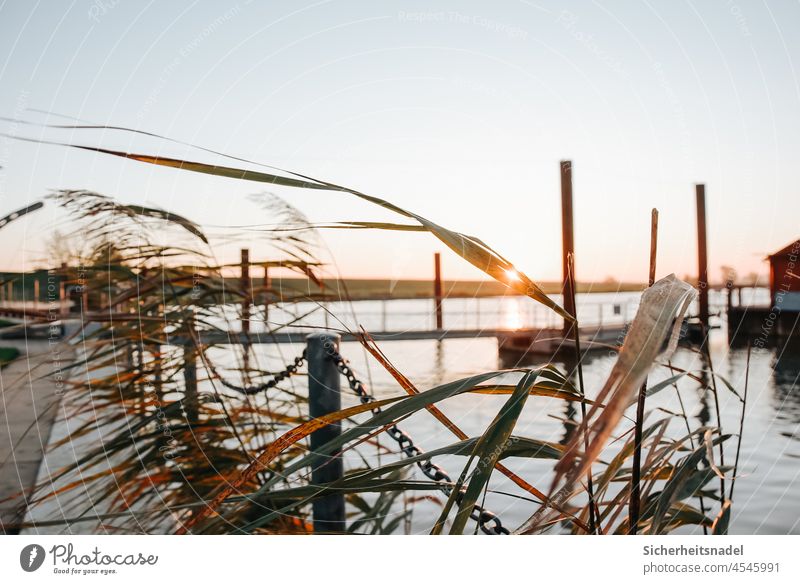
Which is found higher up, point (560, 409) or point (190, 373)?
point (190, 373)

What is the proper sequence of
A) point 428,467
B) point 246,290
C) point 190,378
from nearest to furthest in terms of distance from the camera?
point 428,467
point 190,378
point 246,290

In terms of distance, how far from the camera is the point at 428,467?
902 mm

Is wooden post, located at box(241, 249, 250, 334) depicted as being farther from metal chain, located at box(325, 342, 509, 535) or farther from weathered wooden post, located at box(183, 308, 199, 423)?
metal chain, located at box(325, 342, 509, 535)

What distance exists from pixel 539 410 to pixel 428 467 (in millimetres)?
5491

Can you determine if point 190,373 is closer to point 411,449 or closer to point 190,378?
point 190,378

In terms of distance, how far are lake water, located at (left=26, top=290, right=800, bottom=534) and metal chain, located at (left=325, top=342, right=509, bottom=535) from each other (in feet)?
0.18

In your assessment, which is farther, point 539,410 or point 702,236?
point 702,236

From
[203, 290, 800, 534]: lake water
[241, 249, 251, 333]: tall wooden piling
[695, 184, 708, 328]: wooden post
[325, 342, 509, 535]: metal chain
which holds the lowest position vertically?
[203, 290, 800, 534]: lake water

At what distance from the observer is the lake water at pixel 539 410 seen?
2.38 m

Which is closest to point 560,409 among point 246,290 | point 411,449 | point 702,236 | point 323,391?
point 246,290

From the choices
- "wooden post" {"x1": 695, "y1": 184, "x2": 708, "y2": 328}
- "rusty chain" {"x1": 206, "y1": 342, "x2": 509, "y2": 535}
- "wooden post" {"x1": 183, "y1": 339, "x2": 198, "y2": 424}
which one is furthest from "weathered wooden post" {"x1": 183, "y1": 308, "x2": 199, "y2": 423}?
"wooden post" {"x1": 695, "y1": 184, "x2": 708, "y2": 328}

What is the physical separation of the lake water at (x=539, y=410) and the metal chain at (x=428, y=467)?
0.18 ft

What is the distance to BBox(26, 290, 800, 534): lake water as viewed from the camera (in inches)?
93.5
